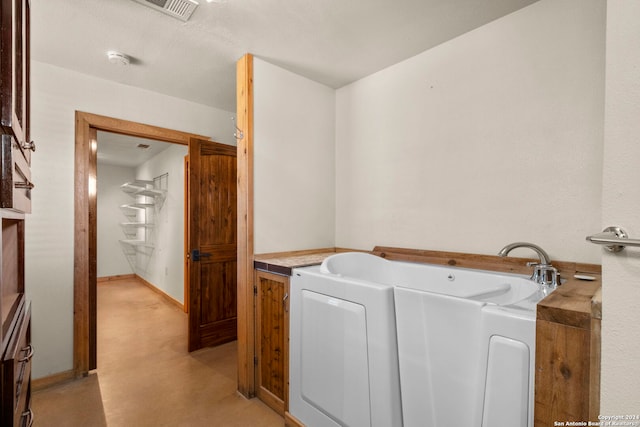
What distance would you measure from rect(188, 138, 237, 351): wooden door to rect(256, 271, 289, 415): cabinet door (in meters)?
1.04

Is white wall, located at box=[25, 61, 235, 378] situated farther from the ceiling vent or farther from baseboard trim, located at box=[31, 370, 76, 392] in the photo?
the ceiling vent

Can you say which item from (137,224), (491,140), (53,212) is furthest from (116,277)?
(491,140)

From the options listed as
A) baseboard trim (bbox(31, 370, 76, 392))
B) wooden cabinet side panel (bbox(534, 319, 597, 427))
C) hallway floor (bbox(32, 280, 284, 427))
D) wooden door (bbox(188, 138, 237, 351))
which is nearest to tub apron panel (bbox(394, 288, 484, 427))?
wooden cabinet side panel (bbox(534, 319, 597, 427))

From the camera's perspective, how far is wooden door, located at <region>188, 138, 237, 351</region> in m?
2.88

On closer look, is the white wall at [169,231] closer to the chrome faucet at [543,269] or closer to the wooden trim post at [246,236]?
the wooden trim post at [246,236]

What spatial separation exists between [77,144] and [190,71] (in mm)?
1048

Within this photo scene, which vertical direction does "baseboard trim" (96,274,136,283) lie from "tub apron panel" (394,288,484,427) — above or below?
below

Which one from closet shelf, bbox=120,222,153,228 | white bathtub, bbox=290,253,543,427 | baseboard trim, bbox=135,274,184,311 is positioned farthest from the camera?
closet shelf, bbox=120,222,153,228

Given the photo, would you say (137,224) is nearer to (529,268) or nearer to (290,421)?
(290,421)

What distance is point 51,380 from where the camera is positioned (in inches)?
90.2

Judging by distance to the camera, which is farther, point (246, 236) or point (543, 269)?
point (246, 236)

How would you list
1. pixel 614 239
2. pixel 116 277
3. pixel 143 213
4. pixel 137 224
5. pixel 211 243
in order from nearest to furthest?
pixel 614 239 < pixel 211 243 < pixel 137 224 < pixel 143 213 < pixel 116 277

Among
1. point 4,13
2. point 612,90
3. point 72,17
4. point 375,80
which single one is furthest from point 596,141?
point 72,17

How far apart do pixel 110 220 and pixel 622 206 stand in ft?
24.1
